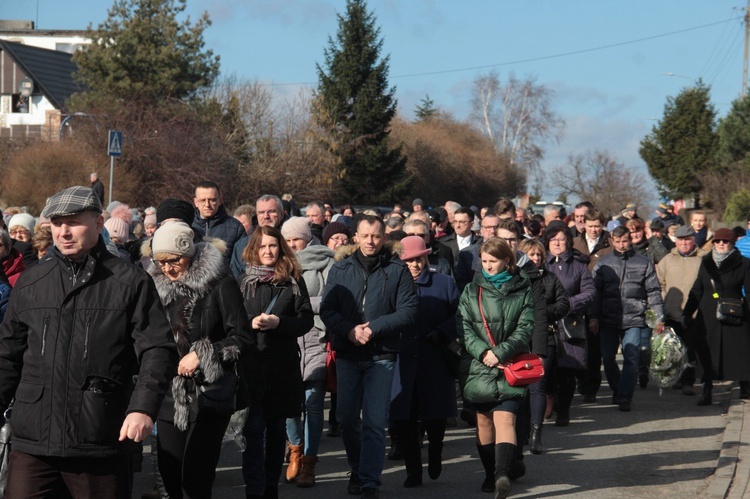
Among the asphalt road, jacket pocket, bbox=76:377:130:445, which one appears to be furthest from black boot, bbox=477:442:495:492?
jacket pocket, bbox=76:377:130:445

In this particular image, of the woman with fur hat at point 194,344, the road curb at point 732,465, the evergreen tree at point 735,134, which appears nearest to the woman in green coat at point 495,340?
the road curb at point 732,465

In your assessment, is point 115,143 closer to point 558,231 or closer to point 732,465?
point 558,231

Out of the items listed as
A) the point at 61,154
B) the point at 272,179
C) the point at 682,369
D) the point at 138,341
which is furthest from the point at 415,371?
the point at 272,179

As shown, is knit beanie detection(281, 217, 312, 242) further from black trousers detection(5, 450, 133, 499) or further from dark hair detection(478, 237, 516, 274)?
black trousers detection(5, 450, 133, 499)

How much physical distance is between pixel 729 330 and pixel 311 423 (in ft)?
21.4

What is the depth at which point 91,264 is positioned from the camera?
4.76m

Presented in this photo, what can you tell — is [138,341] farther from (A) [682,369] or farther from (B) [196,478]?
(A) [682,369]

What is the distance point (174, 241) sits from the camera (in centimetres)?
624

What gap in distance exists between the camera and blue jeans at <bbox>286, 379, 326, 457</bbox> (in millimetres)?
8664

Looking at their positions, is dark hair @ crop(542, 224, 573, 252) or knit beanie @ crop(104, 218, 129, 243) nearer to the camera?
knit beanie @ crop(104, 218, 129, 243)

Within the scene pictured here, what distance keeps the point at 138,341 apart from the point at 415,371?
415 centimetres

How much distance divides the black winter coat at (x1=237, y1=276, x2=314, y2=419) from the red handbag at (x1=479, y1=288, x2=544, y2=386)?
4.71 ft

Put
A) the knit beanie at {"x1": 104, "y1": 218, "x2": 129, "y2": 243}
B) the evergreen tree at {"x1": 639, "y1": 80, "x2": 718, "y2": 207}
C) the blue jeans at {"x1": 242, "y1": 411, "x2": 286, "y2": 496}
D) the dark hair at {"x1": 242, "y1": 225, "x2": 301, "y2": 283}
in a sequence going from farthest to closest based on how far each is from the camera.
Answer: the evergreen tree at {"x1": 639, "y1": 80, "x2": 718, "y2": 207} → the knit beanie at {"x1": 104, "y1": 218, "x2": 129, "y2": 243} → the dark hair at {"x1": 242, "y1": 225, "x2": 301, "y2": 283} → the blue jeans at {"x1": 242, "y1": 411, "x2": 286, "y2": 496}

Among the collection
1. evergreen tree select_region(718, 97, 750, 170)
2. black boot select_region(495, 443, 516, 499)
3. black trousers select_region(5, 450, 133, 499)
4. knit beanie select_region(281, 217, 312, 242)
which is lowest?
black boot select_region(495, 443, 516, 499)
